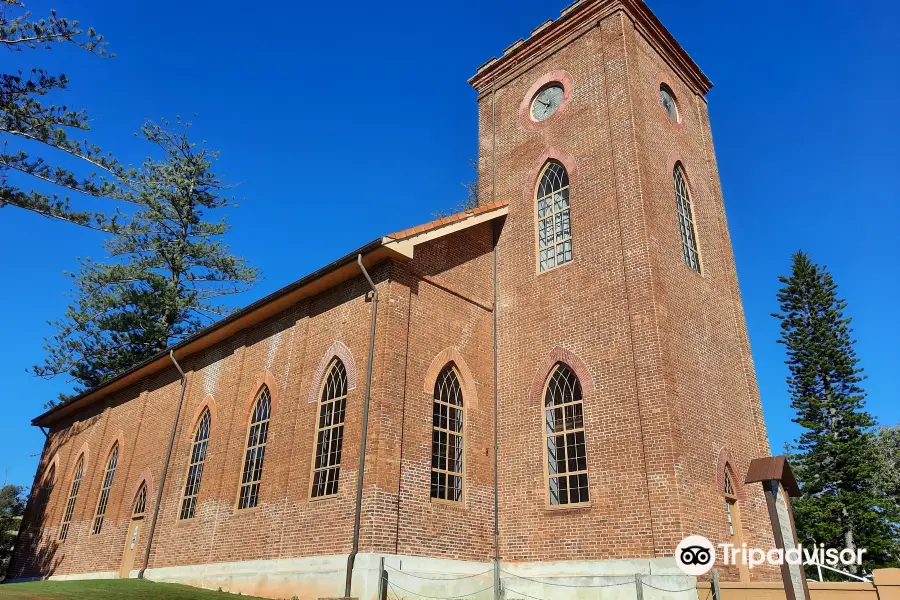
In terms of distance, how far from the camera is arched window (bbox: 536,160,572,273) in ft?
46.6

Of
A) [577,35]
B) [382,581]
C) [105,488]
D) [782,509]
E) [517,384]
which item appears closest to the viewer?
[782,509]

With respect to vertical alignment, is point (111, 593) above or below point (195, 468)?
below

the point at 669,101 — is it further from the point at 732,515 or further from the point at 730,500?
the point at 732,515

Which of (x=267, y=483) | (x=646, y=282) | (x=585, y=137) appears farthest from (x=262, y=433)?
(x=585, y=137)

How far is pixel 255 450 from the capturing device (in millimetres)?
14992

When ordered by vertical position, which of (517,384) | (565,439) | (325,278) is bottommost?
(565,439)

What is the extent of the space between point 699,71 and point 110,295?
86.6 feet

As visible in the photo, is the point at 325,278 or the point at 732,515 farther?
the point at 325,278

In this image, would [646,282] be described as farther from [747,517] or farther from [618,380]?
[747,517]

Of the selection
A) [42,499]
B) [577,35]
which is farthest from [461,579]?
[42,499]

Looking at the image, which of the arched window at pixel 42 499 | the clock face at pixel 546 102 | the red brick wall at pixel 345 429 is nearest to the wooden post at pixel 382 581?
the red brick wall at pixel 345 429

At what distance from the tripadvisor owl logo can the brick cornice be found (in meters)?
11.7

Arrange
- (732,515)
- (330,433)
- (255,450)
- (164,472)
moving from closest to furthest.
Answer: (732,515)
(330,433)
(255,450)
(164,472)

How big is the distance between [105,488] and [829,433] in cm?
2887
